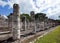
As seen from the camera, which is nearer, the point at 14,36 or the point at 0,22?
the point at 14,36

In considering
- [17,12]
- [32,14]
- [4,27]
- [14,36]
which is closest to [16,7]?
[17,12]

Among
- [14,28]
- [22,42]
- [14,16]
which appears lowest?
[22,42]

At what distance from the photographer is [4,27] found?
29219 millimetres

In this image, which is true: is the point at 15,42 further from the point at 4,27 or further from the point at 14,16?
the point at 4,27

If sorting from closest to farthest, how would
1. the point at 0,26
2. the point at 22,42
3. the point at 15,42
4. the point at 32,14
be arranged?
the point at 15,42 → the point at 22,42 → the point at 32,14 → the point at 0,26

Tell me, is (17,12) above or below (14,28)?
above

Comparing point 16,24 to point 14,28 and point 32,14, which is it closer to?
point 14,28

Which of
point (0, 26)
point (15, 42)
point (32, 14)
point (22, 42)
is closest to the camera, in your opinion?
point (15, 42)

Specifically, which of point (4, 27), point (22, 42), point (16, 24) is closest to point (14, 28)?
point (16, 24)

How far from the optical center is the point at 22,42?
12727 millimetres

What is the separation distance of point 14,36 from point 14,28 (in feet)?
1.87

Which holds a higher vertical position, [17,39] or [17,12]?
[17,12]

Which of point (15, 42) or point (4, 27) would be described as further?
point (4, 27)

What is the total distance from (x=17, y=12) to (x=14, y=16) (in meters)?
0.39
